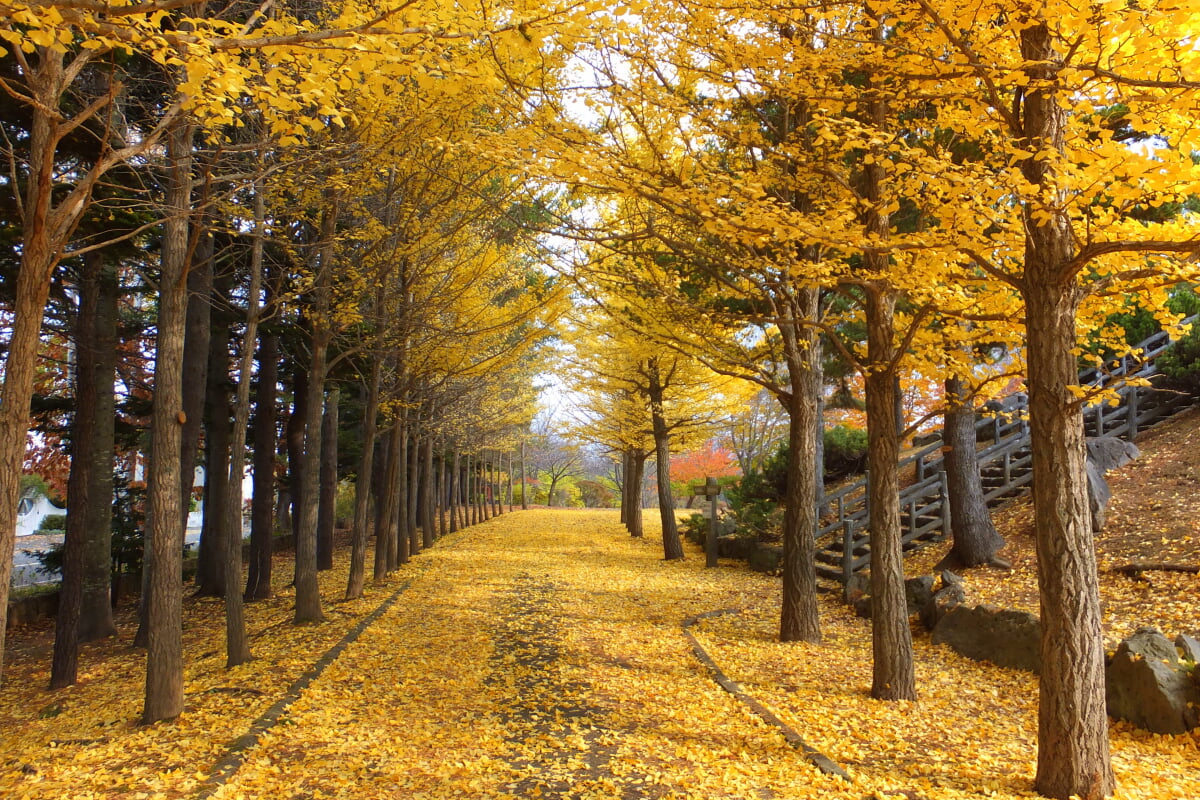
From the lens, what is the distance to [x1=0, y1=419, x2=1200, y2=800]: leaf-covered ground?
13.6 feet

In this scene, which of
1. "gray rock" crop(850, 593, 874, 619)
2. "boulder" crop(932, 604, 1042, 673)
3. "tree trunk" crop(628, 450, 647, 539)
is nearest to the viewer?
"boulder" crop(932, 604, 1042, 673)

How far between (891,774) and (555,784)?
→ 2037 mm

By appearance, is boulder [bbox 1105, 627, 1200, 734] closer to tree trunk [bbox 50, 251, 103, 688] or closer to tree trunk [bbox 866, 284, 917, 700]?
tree trunk [bbox 866, 284, 917, 700]

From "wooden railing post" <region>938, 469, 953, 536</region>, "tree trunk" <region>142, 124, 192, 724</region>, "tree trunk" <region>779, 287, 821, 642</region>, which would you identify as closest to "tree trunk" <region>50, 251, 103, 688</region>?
"tree trunk" <region>142, 124, 192, 724</region>

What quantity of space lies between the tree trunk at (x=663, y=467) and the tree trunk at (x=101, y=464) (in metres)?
9.36

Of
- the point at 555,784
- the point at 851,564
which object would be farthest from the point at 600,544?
the point at 555,784

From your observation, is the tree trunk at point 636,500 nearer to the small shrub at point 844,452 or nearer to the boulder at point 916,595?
the small shrub at point 844,452

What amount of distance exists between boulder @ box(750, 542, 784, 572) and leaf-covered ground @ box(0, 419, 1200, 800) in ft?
9.04

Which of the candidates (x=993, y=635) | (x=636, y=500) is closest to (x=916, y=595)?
(x=993, y=635)

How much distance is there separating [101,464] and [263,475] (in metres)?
3.39

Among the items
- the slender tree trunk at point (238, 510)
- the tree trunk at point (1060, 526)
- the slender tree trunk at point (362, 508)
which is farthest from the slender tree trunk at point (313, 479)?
the tree trunk at point (1060, 526)

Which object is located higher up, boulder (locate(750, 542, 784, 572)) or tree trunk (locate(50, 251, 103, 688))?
tree trunk (locate(50, 251, 103, 688))

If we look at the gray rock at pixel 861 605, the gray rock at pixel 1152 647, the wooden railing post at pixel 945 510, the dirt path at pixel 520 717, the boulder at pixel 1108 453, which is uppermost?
the boulder at pixel 1108 453

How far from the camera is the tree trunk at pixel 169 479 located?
17.8ft
